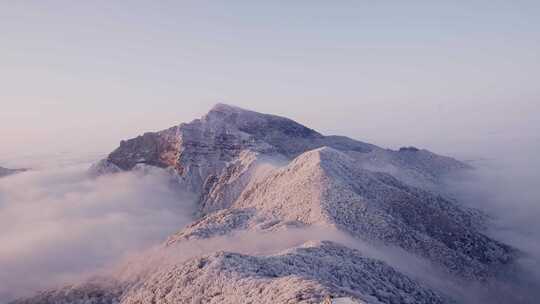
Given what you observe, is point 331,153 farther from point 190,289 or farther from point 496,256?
point 190,289

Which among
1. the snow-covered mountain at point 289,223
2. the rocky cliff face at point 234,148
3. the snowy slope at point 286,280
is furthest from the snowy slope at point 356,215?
the rocky cliff face at point 234,148

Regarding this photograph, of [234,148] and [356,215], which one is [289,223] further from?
[234,148]

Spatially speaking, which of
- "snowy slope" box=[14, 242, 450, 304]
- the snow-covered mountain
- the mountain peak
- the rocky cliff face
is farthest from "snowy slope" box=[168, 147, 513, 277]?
the mountain peak

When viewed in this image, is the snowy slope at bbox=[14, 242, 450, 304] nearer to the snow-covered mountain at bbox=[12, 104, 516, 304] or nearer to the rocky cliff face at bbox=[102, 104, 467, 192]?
the snow-covered mountain at bbox=[12, 104, 516, 304]

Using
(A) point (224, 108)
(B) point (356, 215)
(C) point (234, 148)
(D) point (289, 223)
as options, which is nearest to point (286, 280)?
(D) point (289, 223)

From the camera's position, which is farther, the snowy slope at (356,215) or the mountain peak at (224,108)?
the mountain peak at (224,108)

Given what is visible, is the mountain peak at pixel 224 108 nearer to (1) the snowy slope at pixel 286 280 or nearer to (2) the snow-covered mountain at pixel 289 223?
(2) the snow-covered mountain at pixel 289 223

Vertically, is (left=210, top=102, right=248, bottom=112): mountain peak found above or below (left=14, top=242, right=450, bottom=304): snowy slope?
above

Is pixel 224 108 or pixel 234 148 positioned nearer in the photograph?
pixel 234 148
